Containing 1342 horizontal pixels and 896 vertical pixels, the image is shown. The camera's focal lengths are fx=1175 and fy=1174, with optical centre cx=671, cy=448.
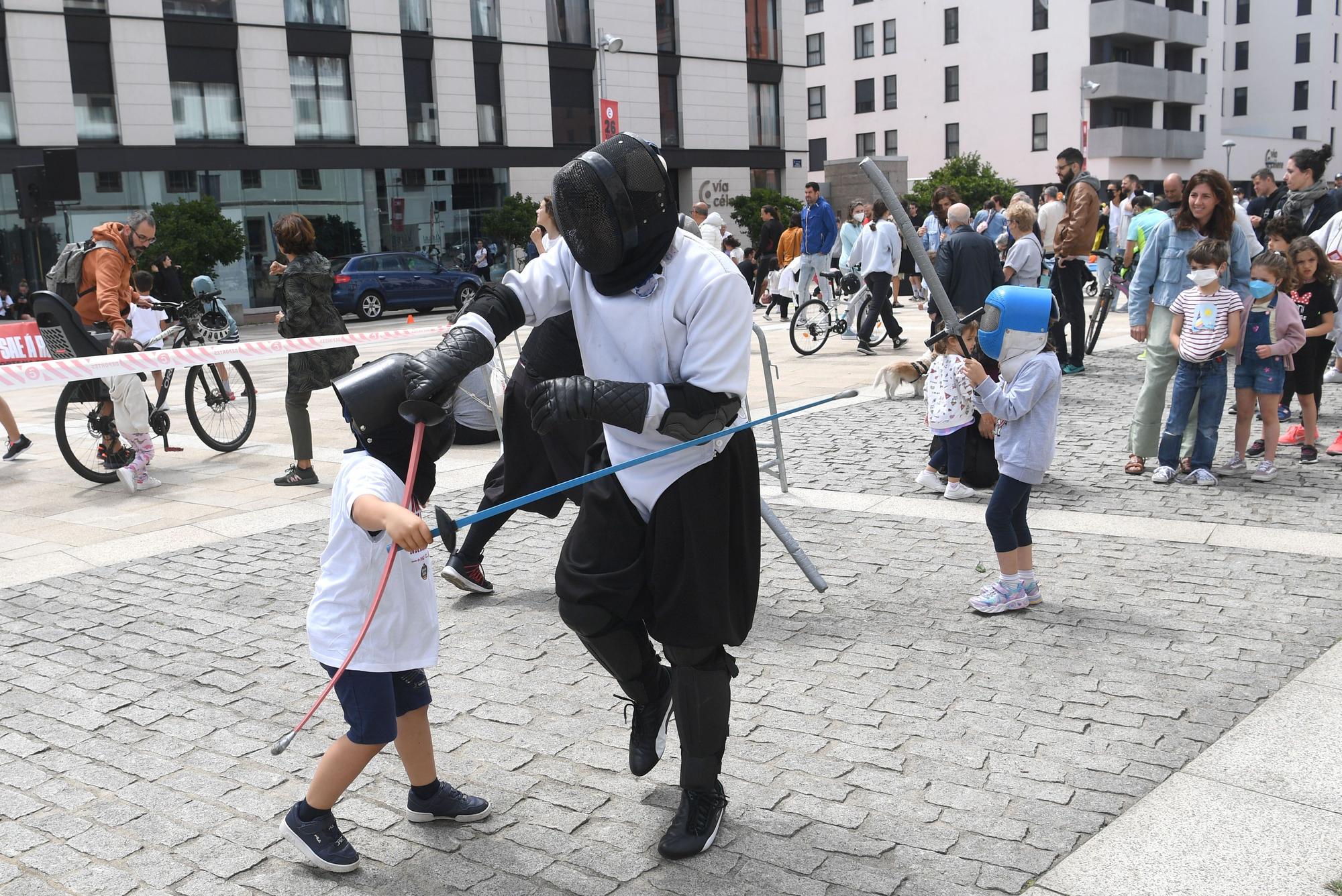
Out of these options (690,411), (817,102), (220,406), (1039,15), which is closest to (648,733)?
(690,411)

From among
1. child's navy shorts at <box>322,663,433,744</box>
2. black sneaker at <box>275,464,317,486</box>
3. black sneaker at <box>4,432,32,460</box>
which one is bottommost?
black sneaker at <box>275,464,317,486</box>

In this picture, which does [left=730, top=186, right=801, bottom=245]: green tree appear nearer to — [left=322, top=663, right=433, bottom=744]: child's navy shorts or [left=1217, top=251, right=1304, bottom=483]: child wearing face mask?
[left=1217, top=251, right=1304, bottom=483]: child wearing face mask

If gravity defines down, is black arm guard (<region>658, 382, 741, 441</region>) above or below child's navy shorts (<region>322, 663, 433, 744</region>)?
above

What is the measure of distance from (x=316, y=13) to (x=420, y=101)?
12.0 feet

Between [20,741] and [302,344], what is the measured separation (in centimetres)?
415

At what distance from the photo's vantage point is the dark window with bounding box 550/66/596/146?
37031 mm

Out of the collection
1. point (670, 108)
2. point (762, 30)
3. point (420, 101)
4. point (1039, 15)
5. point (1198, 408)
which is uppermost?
point (1039, 15)

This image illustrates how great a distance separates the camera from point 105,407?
27.7 ft

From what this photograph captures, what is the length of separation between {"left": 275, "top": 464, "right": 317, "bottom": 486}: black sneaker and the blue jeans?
5.70 m

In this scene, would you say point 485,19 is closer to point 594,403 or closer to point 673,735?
point 673,735

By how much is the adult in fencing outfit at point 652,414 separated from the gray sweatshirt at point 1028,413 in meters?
2.01

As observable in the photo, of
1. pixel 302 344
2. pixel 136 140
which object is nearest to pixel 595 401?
pixel 302 344

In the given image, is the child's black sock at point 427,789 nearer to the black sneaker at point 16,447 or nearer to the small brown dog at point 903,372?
the small brown dog at point 903,372

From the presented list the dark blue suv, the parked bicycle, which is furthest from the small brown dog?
the dark blue suv
